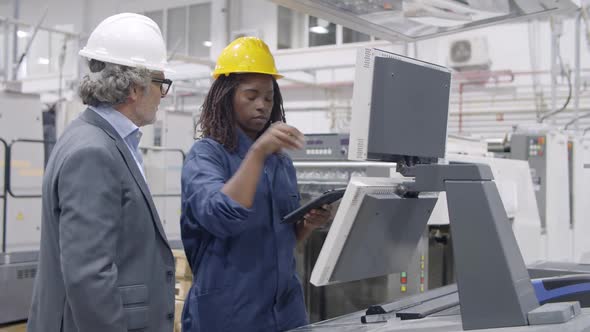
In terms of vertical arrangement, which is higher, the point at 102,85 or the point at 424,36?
the point at 424,36

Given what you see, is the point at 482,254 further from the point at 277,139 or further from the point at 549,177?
the point at 549,177

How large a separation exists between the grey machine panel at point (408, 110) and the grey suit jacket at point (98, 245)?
2.05 ft

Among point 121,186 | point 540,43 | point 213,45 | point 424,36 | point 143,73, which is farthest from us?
point 213,45

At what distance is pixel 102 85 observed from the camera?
1.65 m

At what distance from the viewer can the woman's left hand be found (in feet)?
6.06

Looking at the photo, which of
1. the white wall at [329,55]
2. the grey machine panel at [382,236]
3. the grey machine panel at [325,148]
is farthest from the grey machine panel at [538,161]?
the grey machine panel at [382,236]

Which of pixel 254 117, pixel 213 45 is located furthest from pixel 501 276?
pixel 213 45

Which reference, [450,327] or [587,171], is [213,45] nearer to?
[587,171]

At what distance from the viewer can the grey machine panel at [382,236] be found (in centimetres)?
154

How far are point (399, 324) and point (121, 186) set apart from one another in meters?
0.79

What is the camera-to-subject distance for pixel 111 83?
5.41 ft

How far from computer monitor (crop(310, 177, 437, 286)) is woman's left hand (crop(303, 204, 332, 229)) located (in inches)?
8.9

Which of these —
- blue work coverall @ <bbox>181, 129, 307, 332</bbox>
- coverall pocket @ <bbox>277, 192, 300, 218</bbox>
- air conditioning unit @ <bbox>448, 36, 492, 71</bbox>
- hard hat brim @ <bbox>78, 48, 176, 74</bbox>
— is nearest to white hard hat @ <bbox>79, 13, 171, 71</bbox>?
hard hat brim @ <bbox>78, 48, 176, 74</bbox>

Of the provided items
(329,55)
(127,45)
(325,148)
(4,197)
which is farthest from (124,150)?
(329,55)
